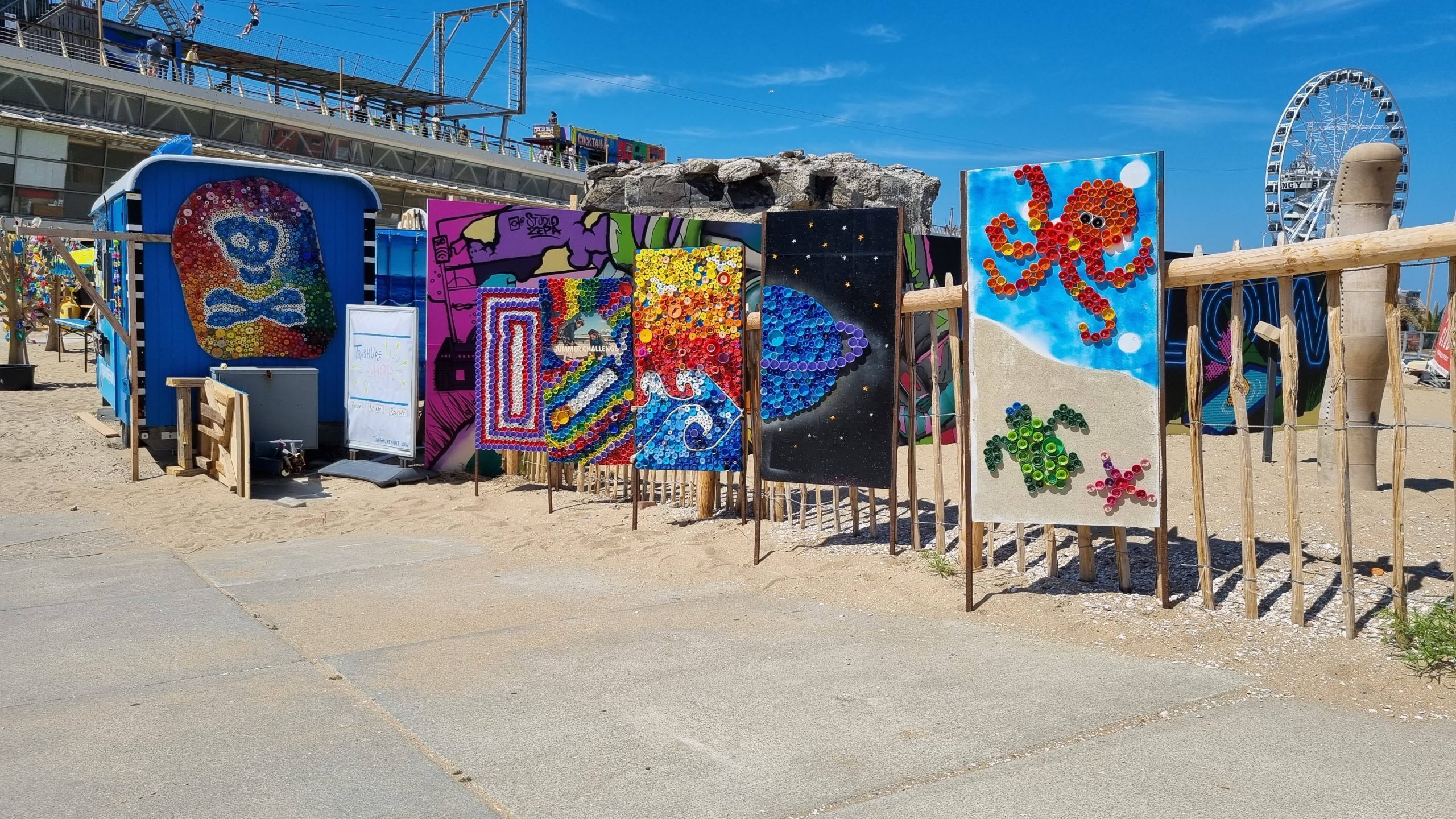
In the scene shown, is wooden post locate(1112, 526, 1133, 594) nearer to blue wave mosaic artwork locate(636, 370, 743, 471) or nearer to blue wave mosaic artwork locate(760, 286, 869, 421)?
blue wave mosaic artwork locate(760, 286, 869, 421)

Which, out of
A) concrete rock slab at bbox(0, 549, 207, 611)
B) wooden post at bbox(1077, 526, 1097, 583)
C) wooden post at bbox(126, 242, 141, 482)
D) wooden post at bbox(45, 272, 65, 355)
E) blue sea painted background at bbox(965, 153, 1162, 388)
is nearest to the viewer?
blue sea painted background at bbox(965, 153, 1162, 388)

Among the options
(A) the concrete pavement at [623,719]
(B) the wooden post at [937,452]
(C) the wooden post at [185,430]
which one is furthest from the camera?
(C) the wooden post at [185,430]

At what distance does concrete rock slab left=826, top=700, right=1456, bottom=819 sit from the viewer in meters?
3.47

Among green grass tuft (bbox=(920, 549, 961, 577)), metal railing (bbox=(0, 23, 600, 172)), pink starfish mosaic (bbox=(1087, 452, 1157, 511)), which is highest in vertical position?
metal railing (bbox=(0, 23, 600, 172))

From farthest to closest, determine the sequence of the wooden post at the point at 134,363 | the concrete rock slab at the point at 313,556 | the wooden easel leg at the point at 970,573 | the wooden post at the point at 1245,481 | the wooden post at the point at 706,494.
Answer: the wooden post at the point at 134,363 → the wooden post at the point at 706,494 → the concrete rock slab at the point at 313,556 → the wooden easel leg at the point at 970,573 → the wooden post at the point at 1245,481

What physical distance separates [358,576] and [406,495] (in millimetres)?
3241

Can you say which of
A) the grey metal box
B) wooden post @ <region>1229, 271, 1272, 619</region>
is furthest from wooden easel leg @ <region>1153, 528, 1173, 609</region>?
the grey metal box

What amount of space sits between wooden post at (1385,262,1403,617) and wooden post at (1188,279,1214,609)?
0.86m

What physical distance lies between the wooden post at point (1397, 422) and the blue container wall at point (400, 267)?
10.5m

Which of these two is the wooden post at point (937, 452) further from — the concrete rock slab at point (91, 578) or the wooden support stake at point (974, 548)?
the concrete rock slab at point (91, 578)

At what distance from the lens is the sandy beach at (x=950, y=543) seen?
17.1ft

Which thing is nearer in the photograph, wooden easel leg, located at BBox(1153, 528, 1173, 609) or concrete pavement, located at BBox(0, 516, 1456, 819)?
concrete pavement, located at BBox(0, 516, 1456, 819)

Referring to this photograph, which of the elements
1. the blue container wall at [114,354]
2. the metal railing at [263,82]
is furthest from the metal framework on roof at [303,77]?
the blue container wall at [114,354]

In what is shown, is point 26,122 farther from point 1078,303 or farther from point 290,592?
point 1078,303
